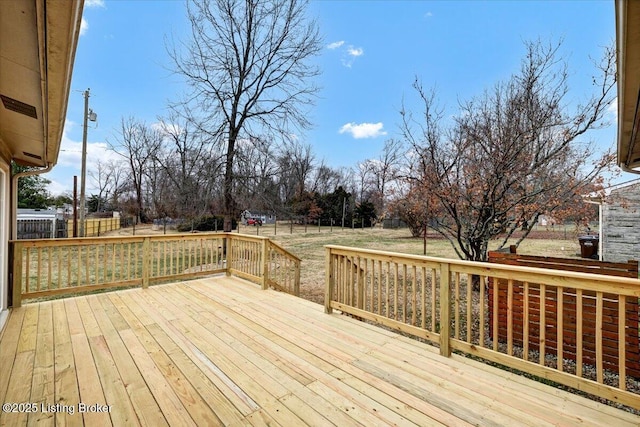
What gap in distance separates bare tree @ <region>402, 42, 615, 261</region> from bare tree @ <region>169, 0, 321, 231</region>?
4.54 m

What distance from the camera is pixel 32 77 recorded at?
1.82 metres

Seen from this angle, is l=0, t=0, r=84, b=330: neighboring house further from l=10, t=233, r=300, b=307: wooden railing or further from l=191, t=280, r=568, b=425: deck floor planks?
l=191, t=280, r=568, b=425: deck floor planks

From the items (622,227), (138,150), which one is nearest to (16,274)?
(622,227)

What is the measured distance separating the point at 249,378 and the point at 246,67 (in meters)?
9.04

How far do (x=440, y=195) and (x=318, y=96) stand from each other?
550cm

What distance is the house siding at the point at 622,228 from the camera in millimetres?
8844

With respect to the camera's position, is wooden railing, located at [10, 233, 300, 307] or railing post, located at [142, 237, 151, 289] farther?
railing post, located at [142, 237, 151, 289]

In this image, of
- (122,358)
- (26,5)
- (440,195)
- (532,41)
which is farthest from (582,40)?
(122,358)

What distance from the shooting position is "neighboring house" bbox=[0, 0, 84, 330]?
4.02ft

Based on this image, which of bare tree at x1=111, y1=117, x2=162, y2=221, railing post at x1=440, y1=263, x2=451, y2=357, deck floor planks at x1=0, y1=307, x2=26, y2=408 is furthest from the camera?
bare tree at x1=111, y1=117, x2=162, y2=221

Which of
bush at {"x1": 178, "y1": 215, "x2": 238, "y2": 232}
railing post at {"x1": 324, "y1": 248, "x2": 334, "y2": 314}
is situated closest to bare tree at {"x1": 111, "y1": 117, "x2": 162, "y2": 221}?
bush at {"x1": 178, "y1": 215, "x2": 238, "y2": 232}

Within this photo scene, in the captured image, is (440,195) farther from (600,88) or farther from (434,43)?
(434,43)

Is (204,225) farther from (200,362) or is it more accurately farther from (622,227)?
(622,227)

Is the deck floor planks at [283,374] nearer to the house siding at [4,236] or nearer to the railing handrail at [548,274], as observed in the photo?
the railing handrail at [548,274]
